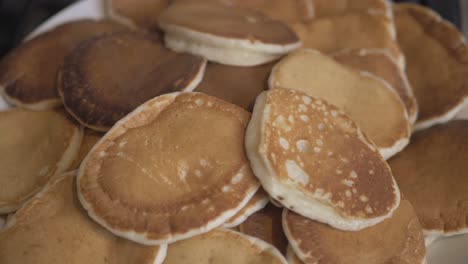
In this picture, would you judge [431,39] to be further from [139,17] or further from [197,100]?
[139,17]

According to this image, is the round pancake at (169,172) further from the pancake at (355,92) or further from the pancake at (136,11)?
the pancake at (136,11)

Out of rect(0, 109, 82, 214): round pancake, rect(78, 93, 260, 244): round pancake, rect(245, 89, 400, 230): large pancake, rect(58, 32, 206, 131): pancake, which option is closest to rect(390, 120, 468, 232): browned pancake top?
rect(245, 89, 400, 230): large pancake

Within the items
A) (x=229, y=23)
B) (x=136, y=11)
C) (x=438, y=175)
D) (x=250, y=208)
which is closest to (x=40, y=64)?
(x=136, y=11)

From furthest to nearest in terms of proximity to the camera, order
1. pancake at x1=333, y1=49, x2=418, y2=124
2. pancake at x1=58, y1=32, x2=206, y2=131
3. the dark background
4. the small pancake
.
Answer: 1. the dark background
2. pancake at x1=333, y1=49, x2=418, y2=124
3. pancake at x1=58, y1=32, x2=206, y2=131
4. the small pancake

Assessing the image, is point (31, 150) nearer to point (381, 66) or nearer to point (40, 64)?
→ point (40, 64)

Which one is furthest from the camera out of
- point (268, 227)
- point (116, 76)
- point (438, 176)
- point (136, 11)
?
point (136, 11)

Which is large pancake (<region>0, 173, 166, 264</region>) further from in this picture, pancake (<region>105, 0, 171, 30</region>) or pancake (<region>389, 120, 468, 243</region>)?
pancake (<region>105, 0, 171, 30</region>)

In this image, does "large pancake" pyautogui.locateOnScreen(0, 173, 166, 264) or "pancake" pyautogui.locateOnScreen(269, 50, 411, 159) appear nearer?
"large pancake" pyautogui.locateOnScreen(0, 173, 166, 264)
